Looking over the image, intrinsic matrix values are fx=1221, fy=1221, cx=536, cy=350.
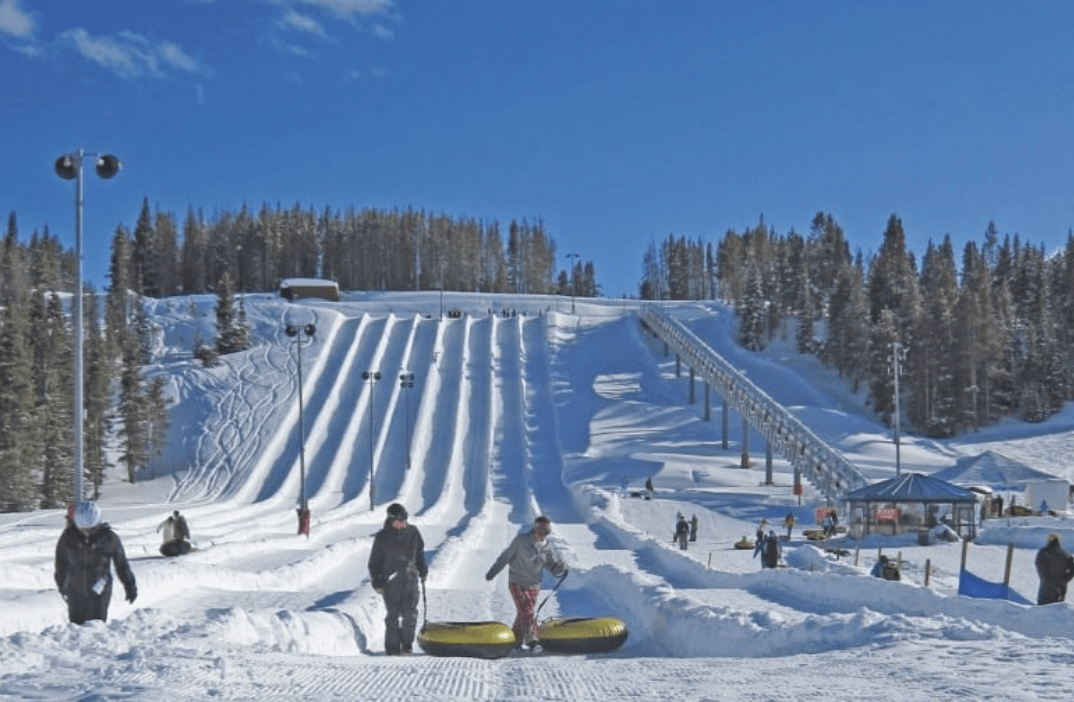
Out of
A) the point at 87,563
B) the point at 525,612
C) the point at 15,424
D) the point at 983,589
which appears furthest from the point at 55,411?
the point at 87,563

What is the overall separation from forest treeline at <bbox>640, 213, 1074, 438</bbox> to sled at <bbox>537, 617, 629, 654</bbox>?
165ft

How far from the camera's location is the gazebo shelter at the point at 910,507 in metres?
35.2

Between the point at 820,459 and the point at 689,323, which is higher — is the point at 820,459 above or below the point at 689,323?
below

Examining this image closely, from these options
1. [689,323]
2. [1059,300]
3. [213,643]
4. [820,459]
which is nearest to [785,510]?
[820,459]

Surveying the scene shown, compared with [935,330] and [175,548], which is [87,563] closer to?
[175,548]

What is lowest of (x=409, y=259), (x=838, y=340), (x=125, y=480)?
(x=125, y=480)

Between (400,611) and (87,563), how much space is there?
9.46 feet

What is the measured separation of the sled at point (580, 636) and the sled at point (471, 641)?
1.60 ft

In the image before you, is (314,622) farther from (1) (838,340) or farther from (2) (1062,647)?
(1) (838,340)

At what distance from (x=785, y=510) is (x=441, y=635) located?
3526 cm

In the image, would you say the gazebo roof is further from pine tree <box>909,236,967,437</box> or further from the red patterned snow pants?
pine tree <box>909,236,967,437</box>

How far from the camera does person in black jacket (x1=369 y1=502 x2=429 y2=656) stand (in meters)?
11.2

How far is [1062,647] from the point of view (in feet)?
29.3

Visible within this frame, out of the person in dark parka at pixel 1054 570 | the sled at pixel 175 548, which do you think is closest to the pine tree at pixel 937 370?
the sled at pixel 175 548
